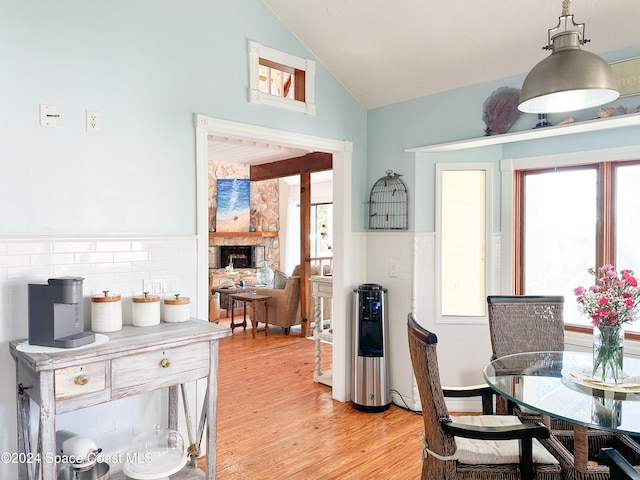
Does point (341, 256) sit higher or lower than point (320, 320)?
higher

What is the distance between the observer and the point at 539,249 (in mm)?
3549

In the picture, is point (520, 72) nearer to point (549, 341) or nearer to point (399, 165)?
point (399, 165)

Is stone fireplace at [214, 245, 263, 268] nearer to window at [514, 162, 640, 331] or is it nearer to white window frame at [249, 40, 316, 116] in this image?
white window frame at [249, 40, 316, 116]


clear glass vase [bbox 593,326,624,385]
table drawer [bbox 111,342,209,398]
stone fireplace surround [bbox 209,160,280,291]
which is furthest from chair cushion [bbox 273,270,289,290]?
clear glass vase [bbox 593,326,624,385]

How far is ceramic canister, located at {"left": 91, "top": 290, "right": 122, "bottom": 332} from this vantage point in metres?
2.29

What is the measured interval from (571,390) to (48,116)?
2927 mm

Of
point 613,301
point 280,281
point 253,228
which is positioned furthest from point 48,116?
point 253,228

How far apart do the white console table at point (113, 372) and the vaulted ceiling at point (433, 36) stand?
2281 millimetres

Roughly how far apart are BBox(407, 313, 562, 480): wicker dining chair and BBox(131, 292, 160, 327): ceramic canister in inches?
57.6

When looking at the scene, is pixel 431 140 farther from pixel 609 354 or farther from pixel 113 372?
pixel 113 372

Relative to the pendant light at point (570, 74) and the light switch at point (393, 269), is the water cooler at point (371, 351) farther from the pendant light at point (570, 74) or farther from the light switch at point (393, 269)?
the pendant light at point (570, 74)

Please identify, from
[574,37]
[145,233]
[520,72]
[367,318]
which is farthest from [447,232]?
[145,233]

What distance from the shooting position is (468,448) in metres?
2.00

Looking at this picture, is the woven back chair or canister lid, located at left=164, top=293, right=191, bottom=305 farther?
the woven back chair
